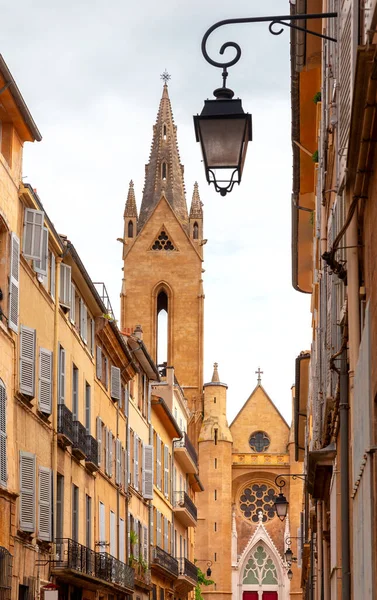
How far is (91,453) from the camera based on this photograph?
89.7 ft

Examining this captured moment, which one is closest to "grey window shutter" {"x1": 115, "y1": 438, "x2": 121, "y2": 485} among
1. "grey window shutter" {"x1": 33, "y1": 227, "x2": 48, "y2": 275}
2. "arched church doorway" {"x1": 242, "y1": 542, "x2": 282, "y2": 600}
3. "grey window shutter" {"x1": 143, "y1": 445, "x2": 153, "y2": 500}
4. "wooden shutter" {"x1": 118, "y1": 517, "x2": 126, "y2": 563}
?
"wooden shutter" {"x1": 118, "y1": 517, "x2": 126, "y2": 563}

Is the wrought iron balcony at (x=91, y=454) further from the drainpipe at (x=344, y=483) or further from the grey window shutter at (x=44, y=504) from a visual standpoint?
the drainpipe at (x=344, y=483)

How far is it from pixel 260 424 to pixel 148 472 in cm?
4829

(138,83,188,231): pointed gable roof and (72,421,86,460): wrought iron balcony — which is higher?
(138,83,188,231): pointed gable roof

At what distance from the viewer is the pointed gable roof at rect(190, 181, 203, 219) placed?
86812 millimetres

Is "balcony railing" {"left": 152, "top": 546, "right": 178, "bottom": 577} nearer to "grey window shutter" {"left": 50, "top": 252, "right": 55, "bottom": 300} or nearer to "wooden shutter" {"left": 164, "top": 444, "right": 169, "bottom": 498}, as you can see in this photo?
"wooden shutter" {"left": 164, "top": 444, "right": 169, "bottom": 498}

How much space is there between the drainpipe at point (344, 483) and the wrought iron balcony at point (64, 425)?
12655 millimetres

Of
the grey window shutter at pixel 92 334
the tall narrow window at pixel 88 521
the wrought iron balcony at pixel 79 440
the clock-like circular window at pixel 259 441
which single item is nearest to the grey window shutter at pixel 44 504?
the wrought iron balcony at pixel 79 440

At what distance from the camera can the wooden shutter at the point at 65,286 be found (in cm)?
2466

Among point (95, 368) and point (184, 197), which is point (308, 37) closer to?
point (95, 368)

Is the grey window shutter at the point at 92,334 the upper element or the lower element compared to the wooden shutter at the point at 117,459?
upper

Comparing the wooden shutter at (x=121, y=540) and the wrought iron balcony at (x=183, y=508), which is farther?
the wrought iron balcony at (x=183, y=508)

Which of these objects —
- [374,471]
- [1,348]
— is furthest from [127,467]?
[374,471]

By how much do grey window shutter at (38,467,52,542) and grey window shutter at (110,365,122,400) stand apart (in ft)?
32.1
